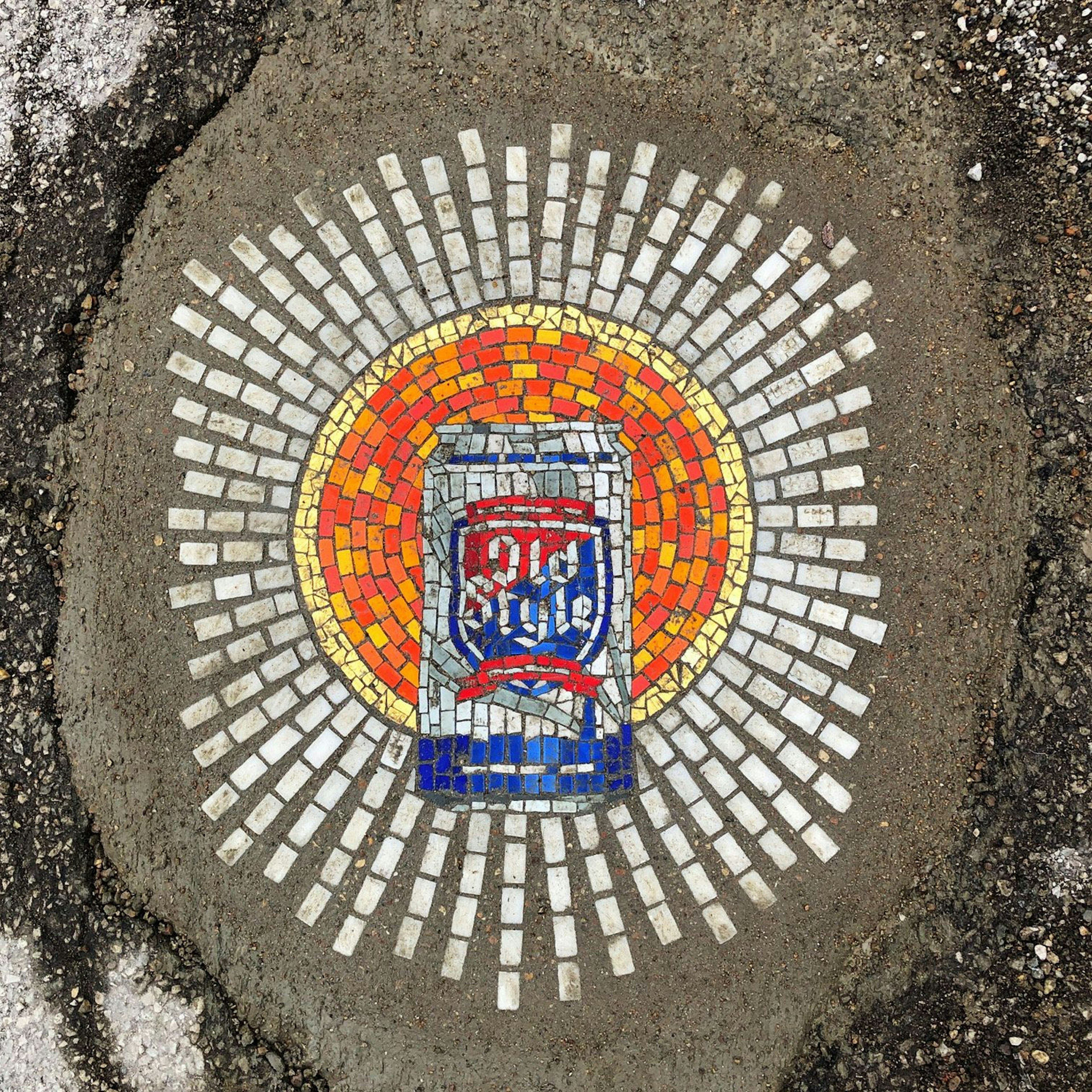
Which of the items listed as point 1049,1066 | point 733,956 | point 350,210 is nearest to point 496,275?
point 350,210

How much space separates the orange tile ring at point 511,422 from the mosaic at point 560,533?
0.01 meters

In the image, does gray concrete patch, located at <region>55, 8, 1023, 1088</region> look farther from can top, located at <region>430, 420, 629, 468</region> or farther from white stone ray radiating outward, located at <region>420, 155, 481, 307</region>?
can top, located at <region>430, 420, 629, 468</region>

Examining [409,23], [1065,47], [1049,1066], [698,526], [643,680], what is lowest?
[1049,1066]

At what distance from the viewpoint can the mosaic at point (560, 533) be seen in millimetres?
3652

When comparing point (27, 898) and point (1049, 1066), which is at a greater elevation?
point (1049, 1066)

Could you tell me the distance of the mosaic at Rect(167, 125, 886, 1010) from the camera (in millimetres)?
3652

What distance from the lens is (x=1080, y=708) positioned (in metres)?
3.65

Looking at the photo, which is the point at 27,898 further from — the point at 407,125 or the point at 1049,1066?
the point at 1049,1066

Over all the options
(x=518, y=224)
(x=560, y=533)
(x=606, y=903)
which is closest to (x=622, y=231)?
(x=518, y=224)

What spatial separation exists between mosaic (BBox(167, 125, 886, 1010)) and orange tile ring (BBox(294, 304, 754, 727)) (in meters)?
0.01

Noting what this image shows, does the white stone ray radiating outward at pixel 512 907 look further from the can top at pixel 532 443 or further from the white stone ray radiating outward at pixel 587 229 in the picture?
the white stone ray radiating outward at pixel 587 229

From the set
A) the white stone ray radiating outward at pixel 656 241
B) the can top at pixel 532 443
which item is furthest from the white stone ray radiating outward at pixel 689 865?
the white stone ray radiating outward at pixel 656 241

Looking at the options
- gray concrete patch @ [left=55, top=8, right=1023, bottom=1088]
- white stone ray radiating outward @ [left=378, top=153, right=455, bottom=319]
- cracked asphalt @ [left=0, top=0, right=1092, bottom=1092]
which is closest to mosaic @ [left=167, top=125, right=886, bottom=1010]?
white stone ray radiating outward @ [left=378, top=153, right=455, bottom=319]

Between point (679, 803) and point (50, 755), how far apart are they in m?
3.01
